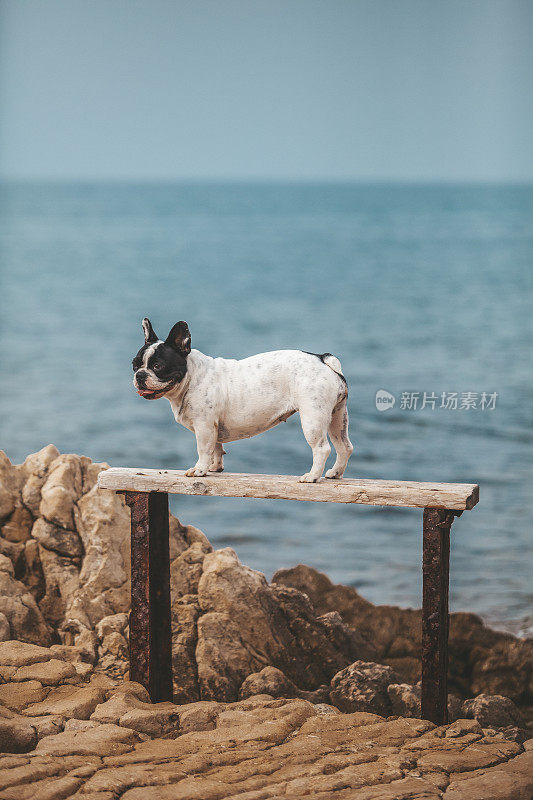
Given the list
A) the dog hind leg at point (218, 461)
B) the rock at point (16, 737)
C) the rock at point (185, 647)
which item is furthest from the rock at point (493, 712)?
the rock at point (16, 737)

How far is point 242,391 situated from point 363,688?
1.68 meters

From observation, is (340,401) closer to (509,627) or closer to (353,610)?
(353,610)

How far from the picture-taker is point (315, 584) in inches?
255

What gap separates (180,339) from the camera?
4.33m

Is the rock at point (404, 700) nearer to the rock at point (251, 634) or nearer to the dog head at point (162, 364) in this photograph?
the rock at point (251, 634)

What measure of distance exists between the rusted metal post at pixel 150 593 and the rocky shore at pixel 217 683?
0.38 ft

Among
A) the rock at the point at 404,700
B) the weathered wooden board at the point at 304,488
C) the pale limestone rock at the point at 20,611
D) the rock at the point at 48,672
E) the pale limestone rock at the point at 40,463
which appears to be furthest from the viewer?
the pale limestone rock at the point at 40,463

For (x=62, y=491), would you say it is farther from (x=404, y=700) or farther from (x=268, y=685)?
(x=404, y=700)

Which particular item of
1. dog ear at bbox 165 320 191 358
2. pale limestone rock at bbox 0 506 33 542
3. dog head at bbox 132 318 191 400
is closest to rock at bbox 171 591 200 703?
pale limestone rock at bbox 0 506 33 542

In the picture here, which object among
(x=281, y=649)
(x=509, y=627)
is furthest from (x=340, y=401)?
(x=509, y=627)

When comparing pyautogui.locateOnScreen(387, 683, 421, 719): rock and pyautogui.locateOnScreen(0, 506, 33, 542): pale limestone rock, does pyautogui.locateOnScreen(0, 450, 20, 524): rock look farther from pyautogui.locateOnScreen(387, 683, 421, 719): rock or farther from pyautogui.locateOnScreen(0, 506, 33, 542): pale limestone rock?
pyautogui.locateOnScreen(387, 683, 421, 719): rock

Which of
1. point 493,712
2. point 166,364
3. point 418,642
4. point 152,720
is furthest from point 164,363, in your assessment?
point 418,642

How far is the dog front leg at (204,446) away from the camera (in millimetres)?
4383

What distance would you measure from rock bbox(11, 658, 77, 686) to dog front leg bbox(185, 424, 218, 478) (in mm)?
1133
